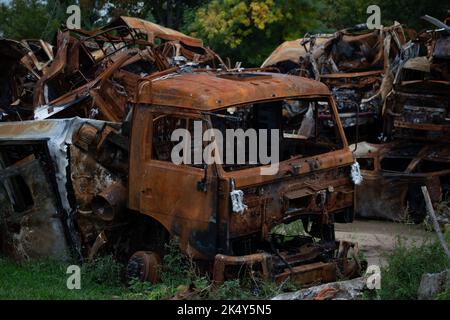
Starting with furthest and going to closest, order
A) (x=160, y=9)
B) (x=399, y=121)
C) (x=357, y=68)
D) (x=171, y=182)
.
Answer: (x=160, y=9), (x=357, y=68), (x=399, y=121), (x=171, y=182)

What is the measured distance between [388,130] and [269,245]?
206 inches

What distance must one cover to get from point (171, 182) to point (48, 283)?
174 cm

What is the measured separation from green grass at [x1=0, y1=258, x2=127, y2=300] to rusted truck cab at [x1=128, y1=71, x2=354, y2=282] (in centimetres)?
85

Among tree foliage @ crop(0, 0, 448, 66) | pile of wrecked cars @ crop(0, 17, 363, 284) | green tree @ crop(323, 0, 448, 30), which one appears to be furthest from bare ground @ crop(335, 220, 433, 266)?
tree foliage @ crop(0, 0, 448, 66)

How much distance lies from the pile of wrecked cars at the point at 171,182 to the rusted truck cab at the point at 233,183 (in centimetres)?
1

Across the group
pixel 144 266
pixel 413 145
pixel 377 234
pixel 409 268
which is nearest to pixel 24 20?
pixel 413 145

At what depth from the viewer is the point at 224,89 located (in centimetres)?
745

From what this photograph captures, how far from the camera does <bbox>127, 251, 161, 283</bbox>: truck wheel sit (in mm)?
7648

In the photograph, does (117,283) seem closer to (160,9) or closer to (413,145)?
(413,145)

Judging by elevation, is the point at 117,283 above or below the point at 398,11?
below

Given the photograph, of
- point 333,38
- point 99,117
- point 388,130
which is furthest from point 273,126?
point 333,38

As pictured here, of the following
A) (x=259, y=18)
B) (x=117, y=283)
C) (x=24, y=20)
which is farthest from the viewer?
(x=24, y=20)

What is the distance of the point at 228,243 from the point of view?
281 inches
